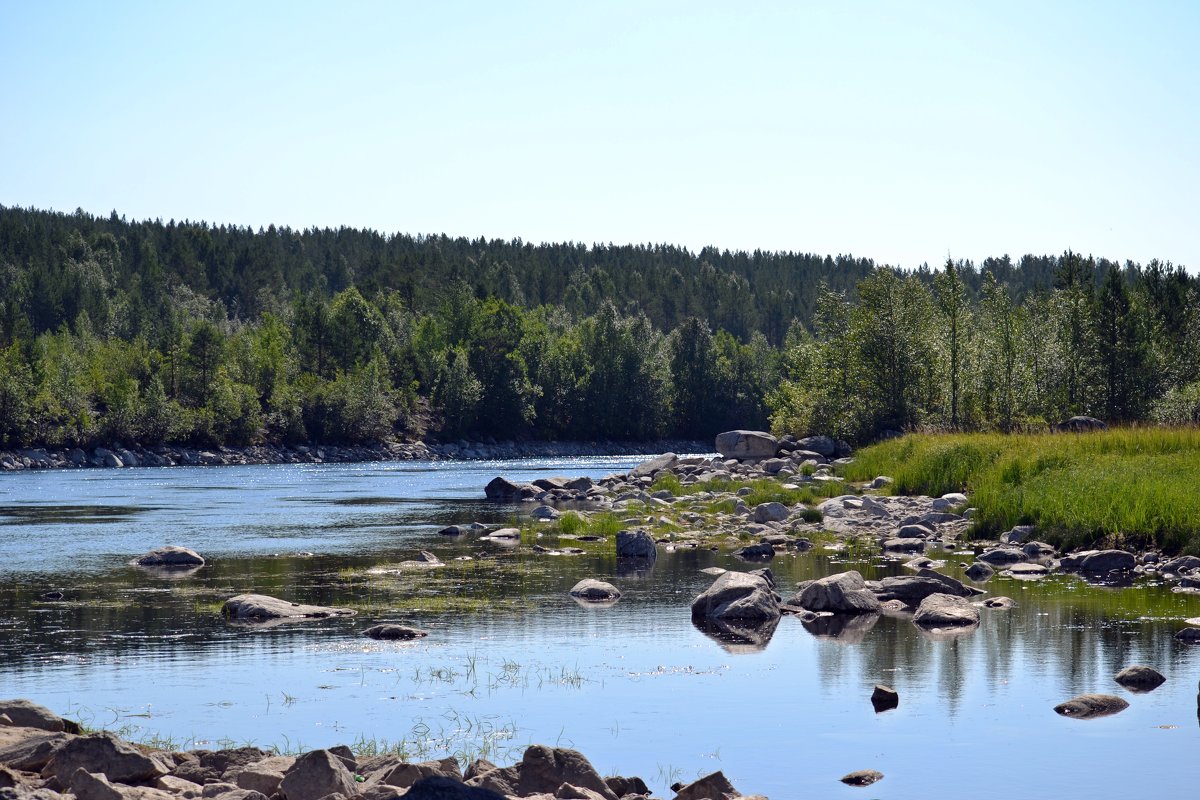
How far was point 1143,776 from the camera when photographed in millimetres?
11961

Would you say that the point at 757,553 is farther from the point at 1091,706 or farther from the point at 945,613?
the point at 1091,706

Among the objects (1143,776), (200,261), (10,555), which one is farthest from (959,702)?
(200,261)

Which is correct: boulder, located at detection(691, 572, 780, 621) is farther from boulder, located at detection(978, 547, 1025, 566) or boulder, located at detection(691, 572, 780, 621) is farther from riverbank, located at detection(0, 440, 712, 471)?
riverbank, located at detection(0, 440, 712, 471)

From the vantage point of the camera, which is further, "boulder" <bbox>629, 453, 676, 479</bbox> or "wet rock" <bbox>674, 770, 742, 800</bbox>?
"boulder" <bbox>629, 453, 676, 479</bbox>

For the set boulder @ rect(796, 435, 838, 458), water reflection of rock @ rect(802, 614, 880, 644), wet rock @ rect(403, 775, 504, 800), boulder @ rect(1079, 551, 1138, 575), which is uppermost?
boulder @ rect(796, 435, 838, 458)

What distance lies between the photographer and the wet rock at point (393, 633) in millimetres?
19406

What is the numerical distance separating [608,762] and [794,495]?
93.4 ft

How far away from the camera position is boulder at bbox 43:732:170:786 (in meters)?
10.4

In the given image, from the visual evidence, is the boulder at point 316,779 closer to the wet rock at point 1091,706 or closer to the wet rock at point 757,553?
the wet rock at point 1091,706

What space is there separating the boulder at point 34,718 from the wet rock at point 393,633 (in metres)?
7.18

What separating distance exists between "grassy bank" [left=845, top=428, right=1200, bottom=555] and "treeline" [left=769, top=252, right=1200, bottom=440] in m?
18.0

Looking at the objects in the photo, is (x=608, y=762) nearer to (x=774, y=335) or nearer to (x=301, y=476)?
(x=301, y=476)

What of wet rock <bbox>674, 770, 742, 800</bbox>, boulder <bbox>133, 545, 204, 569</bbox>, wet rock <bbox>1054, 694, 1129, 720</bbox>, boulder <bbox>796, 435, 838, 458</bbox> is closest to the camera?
wet rock <bbox>674, 770, 742, 800</bbox>

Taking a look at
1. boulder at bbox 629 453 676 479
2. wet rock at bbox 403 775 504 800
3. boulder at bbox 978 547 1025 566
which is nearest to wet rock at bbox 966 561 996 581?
boulder at bbox 978 547 1025 566
